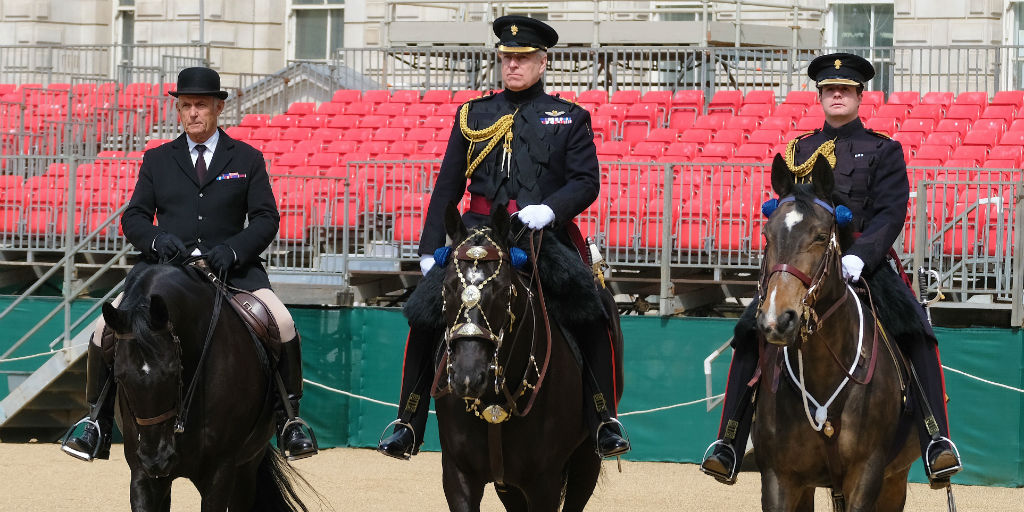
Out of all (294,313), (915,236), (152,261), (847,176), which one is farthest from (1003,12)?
(152,261)

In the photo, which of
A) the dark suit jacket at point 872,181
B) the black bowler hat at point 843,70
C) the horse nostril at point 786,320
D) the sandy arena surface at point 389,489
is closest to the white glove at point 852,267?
the dark suit jacket at point 872,181

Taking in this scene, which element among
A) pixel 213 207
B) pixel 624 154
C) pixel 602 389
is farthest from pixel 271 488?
pixel 624 154

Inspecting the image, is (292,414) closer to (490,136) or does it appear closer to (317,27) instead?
(490,136)

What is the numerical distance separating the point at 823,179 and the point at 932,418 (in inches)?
51.6

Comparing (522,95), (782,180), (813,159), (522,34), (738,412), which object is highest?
(522,34)

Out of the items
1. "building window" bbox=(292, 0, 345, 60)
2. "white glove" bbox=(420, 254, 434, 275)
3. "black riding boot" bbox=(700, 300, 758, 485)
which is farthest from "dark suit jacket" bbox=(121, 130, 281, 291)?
"building window" bbox=(292, 0, 345, 60)

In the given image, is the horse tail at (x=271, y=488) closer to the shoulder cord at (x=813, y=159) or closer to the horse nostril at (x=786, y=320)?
the shoulder cord at (x=813, y=159)

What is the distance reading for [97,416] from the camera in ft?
23.1

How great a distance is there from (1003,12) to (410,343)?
16.4 m

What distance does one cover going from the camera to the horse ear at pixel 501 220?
20.5 feet

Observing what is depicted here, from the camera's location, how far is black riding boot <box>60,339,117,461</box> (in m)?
7.01

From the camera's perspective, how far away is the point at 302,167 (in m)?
17.5

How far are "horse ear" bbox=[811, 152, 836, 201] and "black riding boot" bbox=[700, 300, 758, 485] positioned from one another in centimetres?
79

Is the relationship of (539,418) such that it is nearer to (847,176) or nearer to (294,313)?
(847,176)
